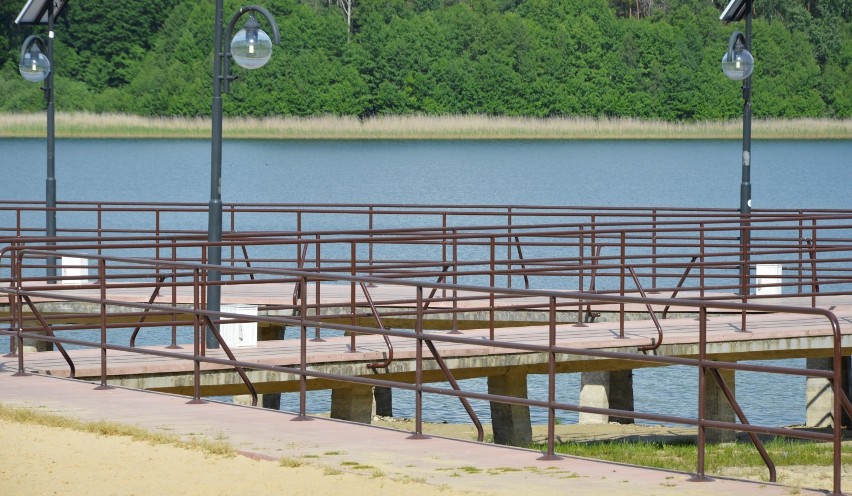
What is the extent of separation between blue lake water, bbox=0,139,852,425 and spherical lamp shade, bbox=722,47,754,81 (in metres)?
39.2

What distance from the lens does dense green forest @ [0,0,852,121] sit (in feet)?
309

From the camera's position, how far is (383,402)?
74.9ft

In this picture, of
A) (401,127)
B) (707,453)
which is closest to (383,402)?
(707,453)

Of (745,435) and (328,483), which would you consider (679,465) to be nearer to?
(745,435)

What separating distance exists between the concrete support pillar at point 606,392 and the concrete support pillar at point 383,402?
2800mm

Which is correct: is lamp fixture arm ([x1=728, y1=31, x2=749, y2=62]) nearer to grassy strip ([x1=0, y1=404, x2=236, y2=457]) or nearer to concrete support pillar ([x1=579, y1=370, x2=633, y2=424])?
concrete support pillar ([x1=579, y1=370, x2=633, y2=424])

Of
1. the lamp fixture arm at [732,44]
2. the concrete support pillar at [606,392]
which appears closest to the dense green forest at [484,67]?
the concrete support pillar at [606,392]

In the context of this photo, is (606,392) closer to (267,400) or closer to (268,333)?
(267,400)

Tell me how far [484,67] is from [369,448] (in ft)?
284

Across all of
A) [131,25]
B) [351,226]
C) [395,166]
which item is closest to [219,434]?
[351,226]

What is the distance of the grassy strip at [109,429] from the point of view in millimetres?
10008

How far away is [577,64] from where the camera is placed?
3804 inches

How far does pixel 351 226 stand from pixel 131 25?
53681 mm

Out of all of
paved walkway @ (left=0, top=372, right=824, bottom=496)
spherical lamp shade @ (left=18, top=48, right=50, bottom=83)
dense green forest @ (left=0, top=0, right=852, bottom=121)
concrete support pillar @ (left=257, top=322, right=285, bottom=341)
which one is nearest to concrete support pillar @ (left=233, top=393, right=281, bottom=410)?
concrete support pillar @ (left=257, top=322, right=285, bottom=341)
